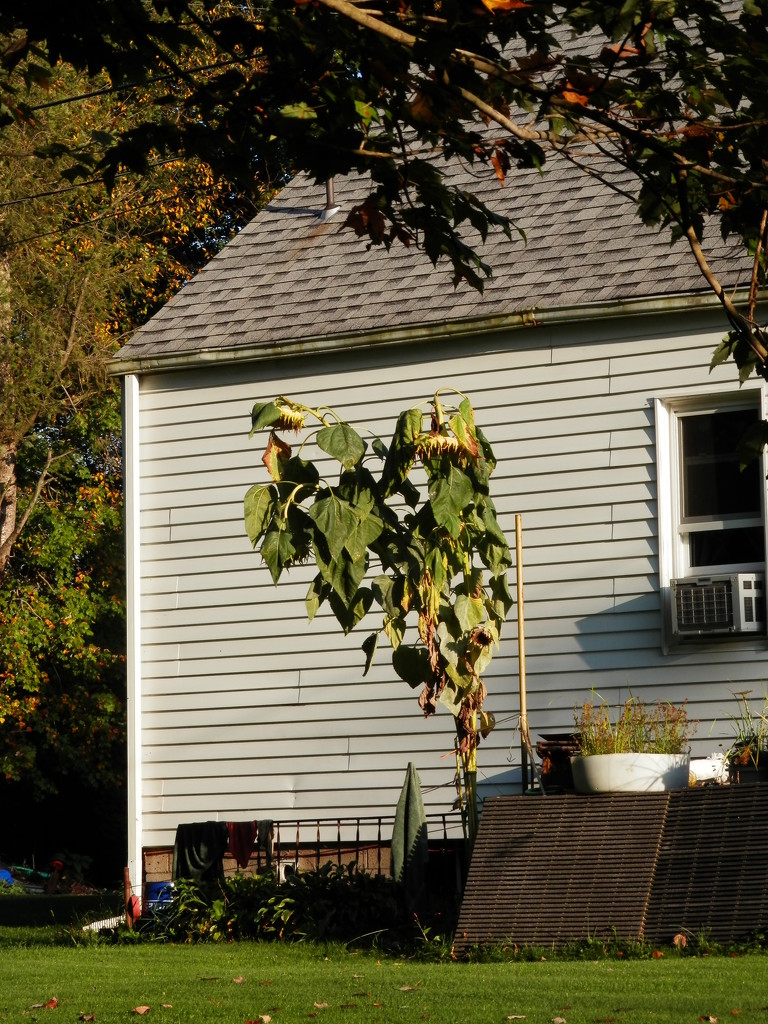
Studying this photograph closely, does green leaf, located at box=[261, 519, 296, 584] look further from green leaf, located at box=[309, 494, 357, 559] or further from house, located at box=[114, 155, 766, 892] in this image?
→ house, located at box=[114, 155, 766, 892]

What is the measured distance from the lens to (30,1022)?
22.1 ft

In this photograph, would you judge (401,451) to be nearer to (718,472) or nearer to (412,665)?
(412,665)

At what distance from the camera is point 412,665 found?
9.48m

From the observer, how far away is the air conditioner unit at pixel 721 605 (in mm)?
9859

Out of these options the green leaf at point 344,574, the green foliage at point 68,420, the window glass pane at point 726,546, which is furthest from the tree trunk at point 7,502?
the green leaf at point 344,574

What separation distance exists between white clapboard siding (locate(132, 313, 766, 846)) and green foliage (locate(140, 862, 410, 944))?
1.06 m

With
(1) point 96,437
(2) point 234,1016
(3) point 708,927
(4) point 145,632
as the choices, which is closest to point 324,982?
(2) point 234,1016

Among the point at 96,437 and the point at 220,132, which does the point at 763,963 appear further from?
the point at 96,437

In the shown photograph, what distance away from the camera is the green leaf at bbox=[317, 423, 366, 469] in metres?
9.01

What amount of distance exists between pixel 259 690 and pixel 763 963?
5.26 metres

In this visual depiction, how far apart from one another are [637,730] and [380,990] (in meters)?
2.82

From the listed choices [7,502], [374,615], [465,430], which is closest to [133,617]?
[374,615]

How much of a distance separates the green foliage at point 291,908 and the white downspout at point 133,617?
1293 mm

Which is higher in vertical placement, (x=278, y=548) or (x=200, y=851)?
(x=278, y=548)
